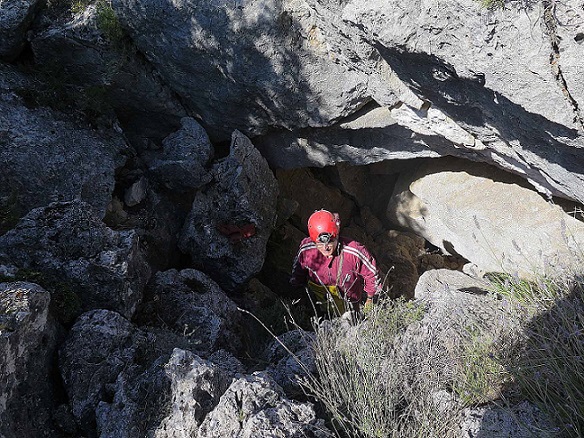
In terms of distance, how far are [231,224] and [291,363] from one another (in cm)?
301

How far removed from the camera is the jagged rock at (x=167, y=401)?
116 inches

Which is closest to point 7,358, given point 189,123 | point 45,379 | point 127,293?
point 45,379

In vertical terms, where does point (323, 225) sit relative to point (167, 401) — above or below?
below

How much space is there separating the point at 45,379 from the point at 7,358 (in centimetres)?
43

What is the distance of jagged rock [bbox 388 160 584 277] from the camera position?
562 cm

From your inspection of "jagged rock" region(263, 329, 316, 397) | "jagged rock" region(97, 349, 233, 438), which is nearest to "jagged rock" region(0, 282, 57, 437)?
"jagged rock" region(97, 349, 233, 438)

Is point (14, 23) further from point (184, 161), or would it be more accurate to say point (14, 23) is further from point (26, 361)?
point (26, 361)

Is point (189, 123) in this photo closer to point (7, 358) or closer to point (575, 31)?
point (7, 358)

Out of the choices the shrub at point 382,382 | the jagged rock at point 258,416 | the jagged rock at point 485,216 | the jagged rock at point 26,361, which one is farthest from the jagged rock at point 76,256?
the jagged rock at point 485,216

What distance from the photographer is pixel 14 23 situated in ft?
18.8

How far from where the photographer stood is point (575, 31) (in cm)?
332

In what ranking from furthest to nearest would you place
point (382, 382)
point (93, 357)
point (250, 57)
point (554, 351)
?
1. point (250, 57)
2. point (93, 357)
3. point (382, 382)
4. point (554, 351)

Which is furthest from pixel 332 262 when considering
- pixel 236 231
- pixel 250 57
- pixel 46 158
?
pixel 46 158

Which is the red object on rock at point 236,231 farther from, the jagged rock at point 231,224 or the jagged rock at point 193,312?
the jagged rock at point 193,312
